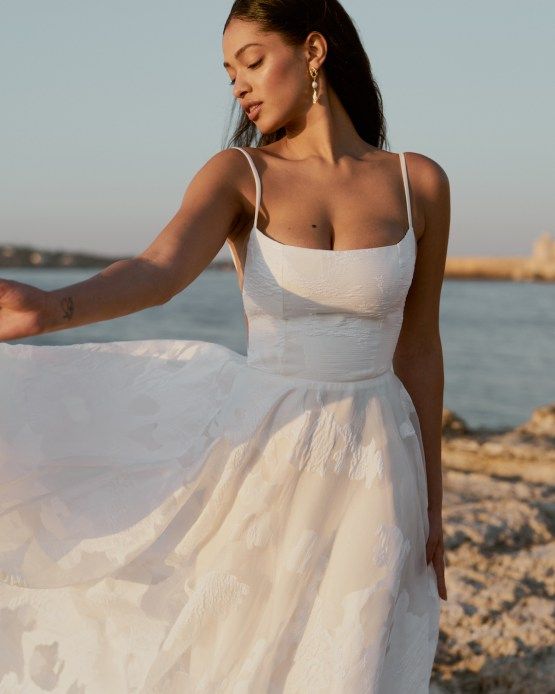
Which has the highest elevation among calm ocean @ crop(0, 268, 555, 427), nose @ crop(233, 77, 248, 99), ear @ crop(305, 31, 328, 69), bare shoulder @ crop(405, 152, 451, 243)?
ear @ crop(305, 31, 328, 69)

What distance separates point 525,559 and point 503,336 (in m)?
21.1

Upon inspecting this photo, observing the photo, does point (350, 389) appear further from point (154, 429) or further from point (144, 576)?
point (144, 576)

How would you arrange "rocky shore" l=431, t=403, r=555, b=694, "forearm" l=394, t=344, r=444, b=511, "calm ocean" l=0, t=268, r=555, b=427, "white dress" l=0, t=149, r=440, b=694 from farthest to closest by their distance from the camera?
"calm ocean" l=0, t=268, r=555, b=427 < "rocky shore" l=431, t=403, r=555, b=694 < "forearm" l=394, t=344, r=444, b=511 < "white dress" l=0, t=149, r=440, b=694

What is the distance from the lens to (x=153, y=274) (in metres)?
1.91

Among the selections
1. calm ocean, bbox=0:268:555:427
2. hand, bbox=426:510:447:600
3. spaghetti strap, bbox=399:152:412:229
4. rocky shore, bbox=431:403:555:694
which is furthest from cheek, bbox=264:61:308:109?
calm ocean, bbox=0:268:555:427

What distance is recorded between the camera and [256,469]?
2.14 metres

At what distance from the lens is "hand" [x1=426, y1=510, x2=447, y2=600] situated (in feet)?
8.04

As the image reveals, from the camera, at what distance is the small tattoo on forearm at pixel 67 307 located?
5.44ft

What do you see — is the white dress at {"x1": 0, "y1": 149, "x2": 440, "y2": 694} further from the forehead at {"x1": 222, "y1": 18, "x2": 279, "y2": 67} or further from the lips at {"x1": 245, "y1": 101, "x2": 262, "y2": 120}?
the forehead at {"x1": 222, "y1": 18, "x2": 279, "y2": 67}

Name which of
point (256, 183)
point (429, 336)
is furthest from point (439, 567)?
point (256, 183)

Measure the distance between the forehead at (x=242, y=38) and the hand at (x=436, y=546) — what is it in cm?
119

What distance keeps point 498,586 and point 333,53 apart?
2176mm

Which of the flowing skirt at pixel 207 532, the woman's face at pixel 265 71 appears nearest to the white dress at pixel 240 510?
the flowing skirt at pixel 207 532

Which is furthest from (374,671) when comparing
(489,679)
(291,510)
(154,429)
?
(489,679)
